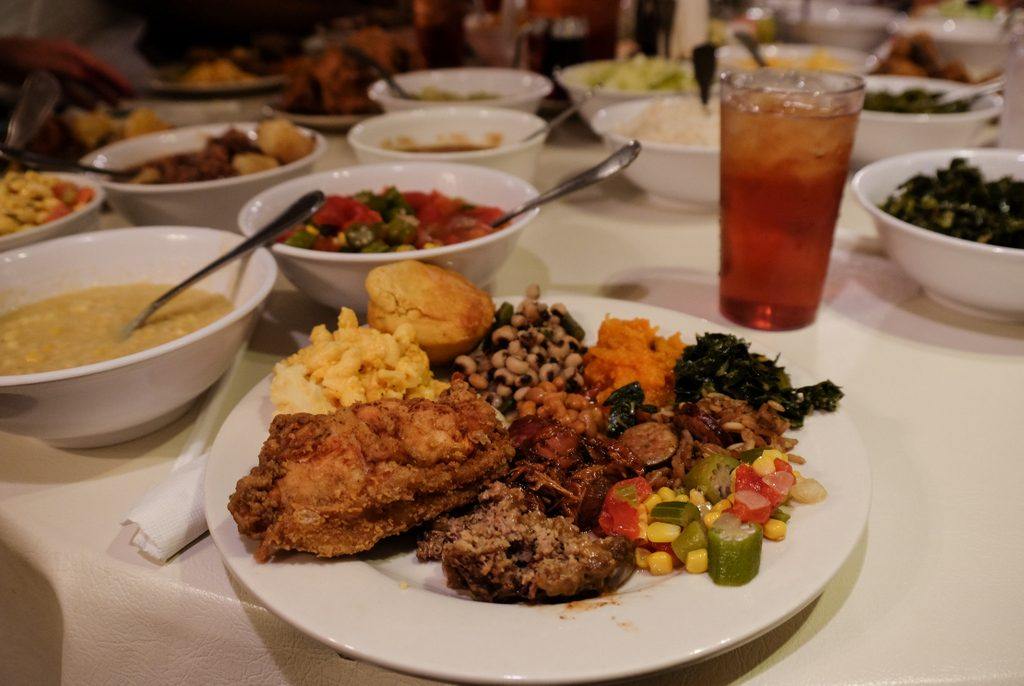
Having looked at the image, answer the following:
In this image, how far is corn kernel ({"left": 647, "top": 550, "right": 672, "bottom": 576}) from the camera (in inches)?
62.9

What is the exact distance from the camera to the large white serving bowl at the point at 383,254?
2387mm

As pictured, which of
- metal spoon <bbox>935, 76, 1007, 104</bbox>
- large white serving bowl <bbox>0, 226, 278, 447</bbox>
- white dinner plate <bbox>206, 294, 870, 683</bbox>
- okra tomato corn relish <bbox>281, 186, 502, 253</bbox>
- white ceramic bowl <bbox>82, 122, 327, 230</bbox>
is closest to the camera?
white dinner plate <bbox>206, 294, 870, 683</bbox>

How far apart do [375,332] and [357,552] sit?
2.17 feet

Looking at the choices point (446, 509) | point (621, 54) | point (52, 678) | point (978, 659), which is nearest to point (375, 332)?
point (446, 509)

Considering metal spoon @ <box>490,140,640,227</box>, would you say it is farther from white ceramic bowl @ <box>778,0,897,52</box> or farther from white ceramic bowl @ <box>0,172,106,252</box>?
white ceramic bowl @ <box>778,0,897,52</box>

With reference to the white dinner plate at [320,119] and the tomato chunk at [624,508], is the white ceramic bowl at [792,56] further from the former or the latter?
the tomato chunk at [624,508]

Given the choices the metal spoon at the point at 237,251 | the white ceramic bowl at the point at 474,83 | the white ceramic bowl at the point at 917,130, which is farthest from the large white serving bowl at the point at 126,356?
the white ceramic bowl at the point at 917,130

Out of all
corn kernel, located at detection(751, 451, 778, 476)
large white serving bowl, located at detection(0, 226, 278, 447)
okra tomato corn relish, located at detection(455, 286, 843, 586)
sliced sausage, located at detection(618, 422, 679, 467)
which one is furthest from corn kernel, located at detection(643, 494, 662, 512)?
large white serving bowl, located at detection(0, 226, 278, 447)

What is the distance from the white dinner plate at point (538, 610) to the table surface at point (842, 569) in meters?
0.09

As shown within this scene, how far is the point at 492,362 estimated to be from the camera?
7.30 feet

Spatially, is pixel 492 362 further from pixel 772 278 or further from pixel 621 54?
pixel 621 54

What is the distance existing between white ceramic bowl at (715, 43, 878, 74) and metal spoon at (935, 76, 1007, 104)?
27.7 inches

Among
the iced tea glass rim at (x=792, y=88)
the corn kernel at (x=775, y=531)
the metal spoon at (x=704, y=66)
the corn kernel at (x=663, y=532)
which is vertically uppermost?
the iced tea glass rim at (x=792, y=88)

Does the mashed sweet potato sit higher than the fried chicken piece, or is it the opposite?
the fried chicken piece
